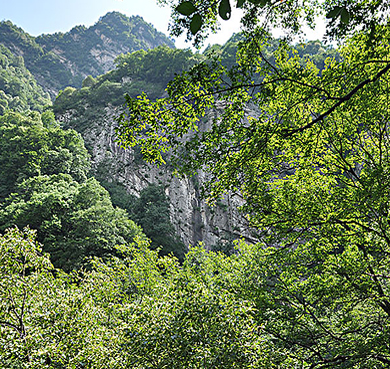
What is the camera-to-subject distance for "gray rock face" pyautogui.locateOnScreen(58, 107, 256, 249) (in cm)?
3017

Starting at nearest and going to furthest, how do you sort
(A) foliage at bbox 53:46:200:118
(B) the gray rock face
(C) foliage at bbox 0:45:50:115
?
(B) the gray rock face
(A) foliage at bbox 53:46:200:118
(C) foliage at bbox 0:45:50:115

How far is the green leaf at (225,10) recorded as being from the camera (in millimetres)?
1236

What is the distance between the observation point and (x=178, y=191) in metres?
33.5

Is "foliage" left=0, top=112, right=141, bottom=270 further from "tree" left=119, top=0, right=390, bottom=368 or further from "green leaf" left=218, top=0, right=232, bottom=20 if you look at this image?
"green leaf" left=218, top=0, right=232, bottom=20

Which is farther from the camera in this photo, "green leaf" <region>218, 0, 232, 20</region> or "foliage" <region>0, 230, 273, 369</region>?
"foliage" <region>0, 230, 273, 369</region>

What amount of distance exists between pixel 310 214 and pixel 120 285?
36.1ft

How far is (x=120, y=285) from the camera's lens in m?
13.3

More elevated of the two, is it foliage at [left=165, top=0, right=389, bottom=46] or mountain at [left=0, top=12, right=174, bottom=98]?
mountain at [left=0, top=12, right=174, bottom=98]

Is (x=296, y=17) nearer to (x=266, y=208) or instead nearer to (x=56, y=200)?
(x=266, y=208)

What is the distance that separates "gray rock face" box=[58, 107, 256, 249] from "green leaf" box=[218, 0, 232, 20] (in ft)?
86.0

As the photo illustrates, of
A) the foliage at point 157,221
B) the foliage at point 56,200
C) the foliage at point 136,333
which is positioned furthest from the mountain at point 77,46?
the foliage at point 136,333

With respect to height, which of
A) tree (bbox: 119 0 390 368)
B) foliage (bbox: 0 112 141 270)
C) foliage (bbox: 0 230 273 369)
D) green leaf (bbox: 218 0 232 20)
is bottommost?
foliage (bbox: 0 230 273 369)

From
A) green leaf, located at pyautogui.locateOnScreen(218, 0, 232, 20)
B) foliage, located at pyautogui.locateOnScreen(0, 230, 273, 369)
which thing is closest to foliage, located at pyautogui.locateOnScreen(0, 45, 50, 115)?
foliage, located at pyautogui.locateOnScreen(0, 230, 273, 369)

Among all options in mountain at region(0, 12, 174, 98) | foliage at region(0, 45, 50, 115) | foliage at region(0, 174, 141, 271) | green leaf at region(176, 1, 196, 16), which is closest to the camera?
green leaf at region(176, 1, 196, 16)
